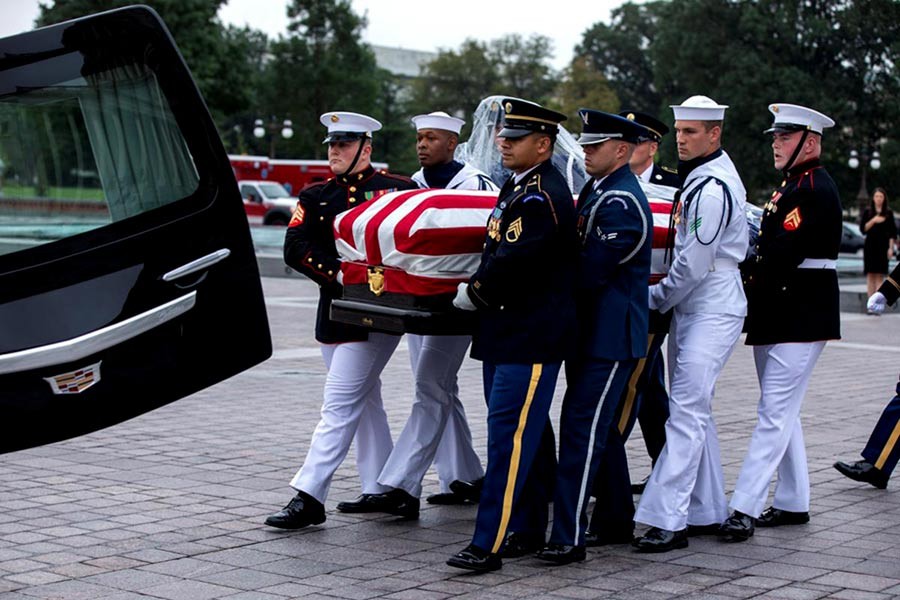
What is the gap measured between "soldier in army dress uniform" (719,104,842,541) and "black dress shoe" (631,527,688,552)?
0.46m

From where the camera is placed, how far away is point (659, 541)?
5758 millimetres

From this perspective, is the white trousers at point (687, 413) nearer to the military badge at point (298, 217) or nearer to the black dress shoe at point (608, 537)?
the black dress shoe at point (608, 537)

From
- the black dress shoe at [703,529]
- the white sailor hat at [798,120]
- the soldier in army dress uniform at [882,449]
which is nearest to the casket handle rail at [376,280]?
the black dress shoe at [703,529]

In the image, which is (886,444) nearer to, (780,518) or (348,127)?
(780,518)

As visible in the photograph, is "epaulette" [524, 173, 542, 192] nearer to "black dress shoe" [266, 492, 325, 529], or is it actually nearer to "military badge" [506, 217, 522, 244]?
"military badge" [506, 217, 522, 244]

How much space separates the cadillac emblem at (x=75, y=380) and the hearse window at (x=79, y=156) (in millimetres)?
522

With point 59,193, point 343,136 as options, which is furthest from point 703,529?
point 59,193

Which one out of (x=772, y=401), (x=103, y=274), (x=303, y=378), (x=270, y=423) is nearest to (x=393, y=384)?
(x=303, y=378)

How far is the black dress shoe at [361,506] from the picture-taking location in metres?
6.46

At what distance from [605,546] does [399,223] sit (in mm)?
1696

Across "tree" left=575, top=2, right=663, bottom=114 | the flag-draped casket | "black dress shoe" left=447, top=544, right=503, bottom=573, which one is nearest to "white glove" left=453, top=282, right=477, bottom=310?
the flag-draped casket

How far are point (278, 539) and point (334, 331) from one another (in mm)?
1002

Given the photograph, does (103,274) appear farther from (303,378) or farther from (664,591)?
(303,378)

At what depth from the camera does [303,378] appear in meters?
11.5
